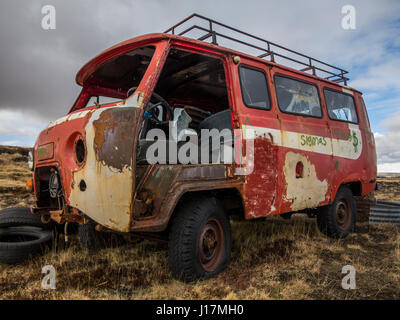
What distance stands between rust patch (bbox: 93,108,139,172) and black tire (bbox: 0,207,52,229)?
7.33 feet

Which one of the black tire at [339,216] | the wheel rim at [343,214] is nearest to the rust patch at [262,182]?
the black tire at [339,216]

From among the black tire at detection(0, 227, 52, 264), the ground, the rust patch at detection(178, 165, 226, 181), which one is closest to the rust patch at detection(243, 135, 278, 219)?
the rust patch at detection(178, 165, 226, 181)

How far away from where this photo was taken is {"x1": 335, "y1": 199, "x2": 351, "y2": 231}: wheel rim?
17.1ft

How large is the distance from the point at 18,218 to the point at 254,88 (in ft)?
11.7

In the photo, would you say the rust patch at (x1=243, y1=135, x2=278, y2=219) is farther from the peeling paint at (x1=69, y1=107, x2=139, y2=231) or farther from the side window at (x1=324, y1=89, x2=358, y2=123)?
the side window at (x1=324, y1=89, x2=358, y2=123)

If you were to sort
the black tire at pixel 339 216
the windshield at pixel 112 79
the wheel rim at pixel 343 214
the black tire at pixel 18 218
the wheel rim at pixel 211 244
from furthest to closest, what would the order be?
the wheel rim at pixel 343 214 → the black tire at pixel 339 216 → the black tire at pixel 18 218 → the windshield at pixel 112 79 → the wheel rim at pixel 211 244

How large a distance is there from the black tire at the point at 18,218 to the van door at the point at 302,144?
3.37m

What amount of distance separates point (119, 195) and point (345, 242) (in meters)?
3.96

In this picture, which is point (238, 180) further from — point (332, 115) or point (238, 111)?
point (332, 115)

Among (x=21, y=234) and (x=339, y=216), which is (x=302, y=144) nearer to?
(x=339, y=216)

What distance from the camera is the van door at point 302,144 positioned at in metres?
3.97

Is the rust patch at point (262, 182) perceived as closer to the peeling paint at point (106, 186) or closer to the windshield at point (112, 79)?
the peeling paint at point (106, 186)

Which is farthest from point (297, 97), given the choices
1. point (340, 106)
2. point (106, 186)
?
point (106, 186)

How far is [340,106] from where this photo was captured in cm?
531
